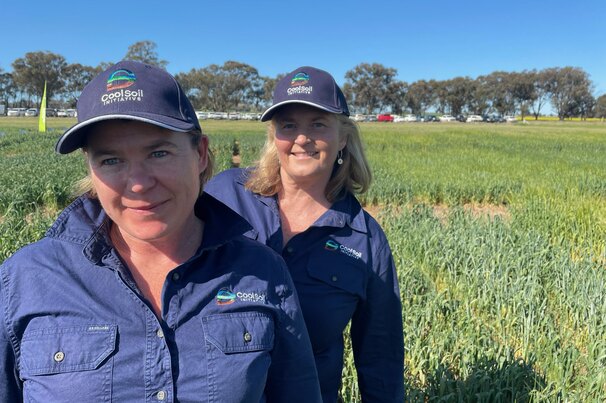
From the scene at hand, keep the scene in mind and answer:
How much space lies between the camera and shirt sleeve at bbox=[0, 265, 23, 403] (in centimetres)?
113

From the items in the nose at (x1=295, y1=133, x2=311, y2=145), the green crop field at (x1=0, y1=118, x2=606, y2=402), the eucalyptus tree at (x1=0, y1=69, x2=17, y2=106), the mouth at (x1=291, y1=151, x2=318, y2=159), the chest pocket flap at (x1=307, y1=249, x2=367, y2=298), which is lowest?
the green crop field at (x1=0, y1=118, x2=606, y2=402)

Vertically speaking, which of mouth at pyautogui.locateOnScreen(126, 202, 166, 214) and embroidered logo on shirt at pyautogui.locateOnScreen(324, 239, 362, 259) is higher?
mouth at pyautogui.locateOnScreen(126, 202, 166, 214)

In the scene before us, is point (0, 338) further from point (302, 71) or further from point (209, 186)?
point (302, 71)

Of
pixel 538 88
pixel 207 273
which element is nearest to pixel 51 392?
pixel 207 273

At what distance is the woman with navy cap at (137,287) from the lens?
44.0 inches

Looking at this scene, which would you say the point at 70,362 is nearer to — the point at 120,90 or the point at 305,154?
the point at 120,90

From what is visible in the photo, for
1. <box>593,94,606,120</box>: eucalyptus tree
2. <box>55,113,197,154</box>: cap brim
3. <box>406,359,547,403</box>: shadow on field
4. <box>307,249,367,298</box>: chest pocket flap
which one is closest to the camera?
<box>55,113,197,154</box>: cap brim

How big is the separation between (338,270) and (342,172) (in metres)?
0.54

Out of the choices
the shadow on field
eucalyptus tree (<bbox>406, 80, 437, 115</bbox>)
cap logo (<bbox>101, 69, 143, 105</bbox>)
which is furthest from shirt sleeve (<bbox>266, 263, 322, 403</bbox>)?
eucalyptus tree (<bbox>406, 80, 437, 115</bbox>)

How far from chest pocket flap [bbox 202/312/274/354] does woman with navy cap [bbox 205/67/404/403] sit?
539mm

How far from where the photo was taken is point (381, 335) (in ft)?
6.42

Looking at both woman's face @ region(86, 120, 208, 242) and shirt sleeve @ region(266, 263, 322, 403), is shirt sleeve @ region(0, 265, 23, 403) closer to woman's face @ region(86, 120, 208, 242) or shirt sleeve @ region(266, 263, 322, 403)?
woman's face @ region(86, 120, 208, 242)

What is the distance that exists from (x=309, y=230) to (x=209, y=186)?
2.13 feet

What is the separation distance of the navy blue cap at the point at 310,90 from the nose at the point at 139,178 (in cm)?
89
